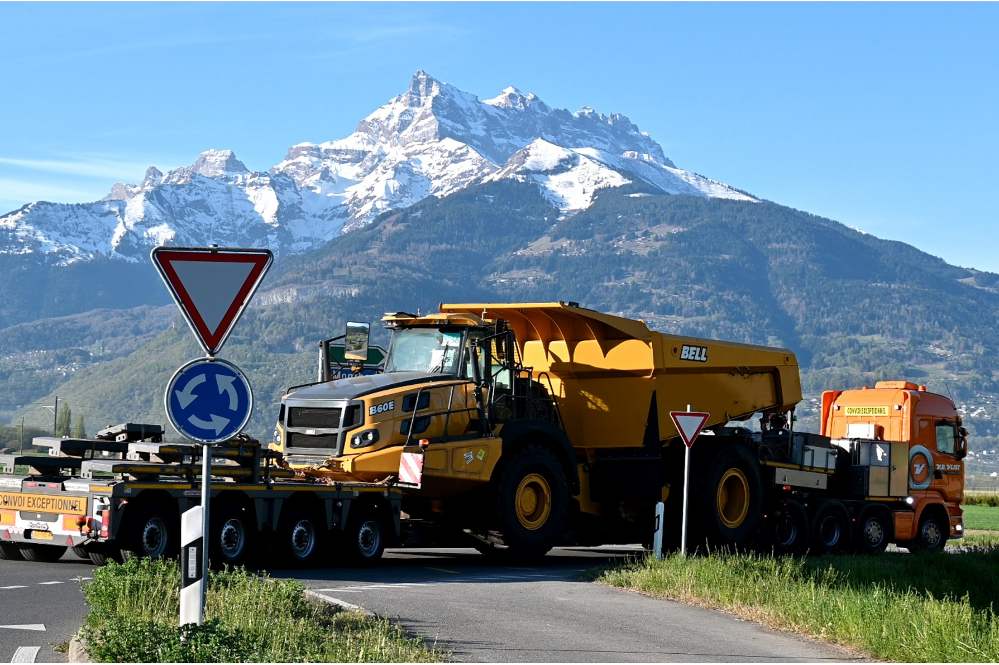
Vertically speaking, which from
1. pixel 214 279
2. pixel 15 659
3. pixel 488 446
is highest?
pixel 214 279

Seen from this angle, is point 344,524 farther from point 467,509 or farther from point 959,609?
point 959,609

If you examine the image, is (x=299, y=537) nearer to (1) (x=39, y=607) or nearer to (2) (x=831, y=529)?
(1) (x=39, y=607)

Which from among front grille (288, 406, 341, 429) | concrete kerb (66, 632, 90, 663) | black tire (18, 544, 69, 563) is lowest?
black tire (18, 544, 69, 563)

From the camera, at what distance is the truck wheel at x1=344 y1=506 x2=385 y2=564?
68.2 ft

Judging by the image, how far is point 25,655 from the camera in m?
12.2

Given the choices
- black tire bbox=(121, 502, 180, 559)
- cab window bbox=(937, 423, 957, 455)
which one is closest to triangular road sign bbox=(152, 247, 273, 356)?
black tire bbox=(121, 502, 180, 559)

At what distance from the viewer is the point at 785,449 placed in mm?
27828

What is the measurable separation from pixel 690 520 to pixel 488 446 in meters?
4.81

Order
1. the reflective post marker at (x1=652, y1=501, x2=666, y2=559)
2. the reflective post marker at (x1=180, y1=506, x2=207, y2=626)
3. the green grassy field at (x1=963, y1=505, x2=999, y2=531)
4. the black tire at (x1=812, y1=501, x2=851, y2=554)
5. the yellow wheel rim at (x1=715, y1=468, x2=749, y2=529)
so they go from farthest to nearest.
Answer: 1. the green grassy field at (x1=963, y1=505, x2=999, y2=531)
2. the black tire at (x1=812, y1=501, x2=851, y2=554)
3. the yellow wheel rim at (x1=715, y1=468, x2=749, y2=529)
4. the reflective post marker at (x1=652, y1=501, x2=666, y2=559)
5. the reflective post marker at (x1=180, y1=506, x2=207, y2=626)

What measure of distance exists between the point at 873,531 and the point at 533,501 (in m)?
9.77

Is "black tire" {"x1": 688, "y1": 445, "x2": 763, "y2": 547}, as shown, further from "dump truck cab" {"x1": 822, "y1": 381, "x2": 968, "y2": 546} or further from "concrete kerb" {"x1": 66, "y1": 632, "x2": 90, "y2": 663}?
"concrete kerb" {"x1": 66, "y1": 632, "x2": 90, "y2": 663}

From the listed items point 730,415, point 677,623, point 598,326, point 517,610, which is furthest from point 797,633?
point 730,415

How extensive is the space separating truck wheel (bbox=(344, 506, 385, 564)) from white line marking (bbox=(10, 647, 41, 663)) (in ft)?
27.4

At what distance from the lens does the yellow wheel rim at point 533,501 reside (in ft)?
72.9
